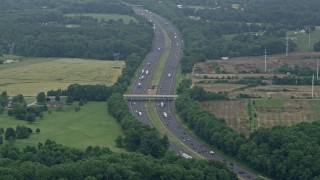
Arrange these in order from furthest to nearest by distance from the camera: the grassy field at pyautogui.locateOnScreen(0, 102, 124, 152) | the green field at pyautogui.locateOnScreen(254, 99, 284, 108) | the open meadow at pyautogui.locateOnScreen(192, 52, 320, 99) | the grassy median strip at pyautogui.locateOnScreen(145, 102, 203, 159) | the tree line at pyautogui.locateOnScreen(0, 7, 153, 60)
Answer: the tree line at pyautogui.locateOnScreen(0, 7, 153, 60) → the open meadow at pyautogui.locateOnScreen(192, 52, 320, 99) → the green field at pyautogui.locateOnScreen(254, 99, 284, 108) → the grassy field at pyautogui.locateOnScreen(0, 102, 124, 152) → the grassy median strip at pyautogui.locateOnScreen(145, 102, 203, 159)

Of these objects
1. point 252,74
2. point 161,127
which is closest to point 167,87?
point 252,74

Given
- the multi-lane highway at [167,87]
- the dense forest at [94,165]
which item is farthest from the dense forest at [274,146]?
the dense forest at [94,165]

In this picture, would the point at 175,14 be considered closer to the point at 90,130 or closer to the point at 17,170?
the point at 90,130

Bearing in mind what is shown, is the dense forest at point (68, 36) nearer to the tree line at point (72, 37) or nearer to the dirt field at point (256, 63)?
the tree line at point (72, 37)

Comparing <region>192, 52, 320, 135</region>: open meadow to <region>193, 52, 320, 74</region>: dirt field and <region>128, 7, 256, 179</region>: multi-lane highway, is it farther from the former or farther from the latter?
<region>128, 7, 256, 179</region>: multi-lane highway

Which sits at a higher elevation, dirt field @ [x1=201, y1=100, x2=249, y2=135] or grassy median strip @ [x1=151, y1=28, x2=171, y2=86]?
dirt field @ [x1=201, y1=100, x2=249, y2=135]

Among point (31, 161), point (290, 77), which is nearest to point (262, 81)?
point (290, 77)

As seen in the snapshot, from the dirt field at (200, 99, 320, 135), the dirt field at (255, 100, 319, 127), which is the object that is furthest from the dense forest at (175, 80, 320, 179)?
the dirt field at (255, 100, 319, 127)
